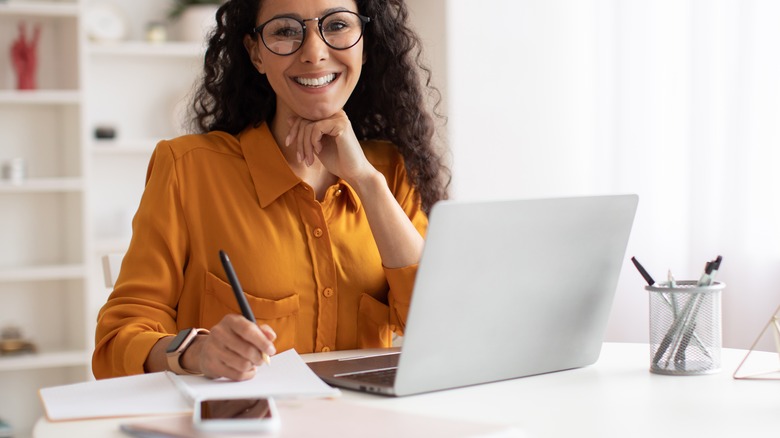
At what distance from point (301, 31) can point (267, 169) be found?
247 millimetres

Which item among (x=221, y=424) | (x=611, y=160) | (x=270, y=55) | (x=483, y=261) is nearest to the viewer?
(x=221, y=424)

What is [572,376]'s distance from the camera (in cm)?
133

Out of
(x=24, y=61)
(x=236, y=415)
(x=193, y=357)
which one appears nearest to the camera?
(x=236, y=415)

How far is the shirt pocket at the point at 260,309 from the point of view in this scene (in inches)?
66.0

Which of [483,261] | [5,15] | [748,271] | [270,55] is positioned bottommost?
[748,271]

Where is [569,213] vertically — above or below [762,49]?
below

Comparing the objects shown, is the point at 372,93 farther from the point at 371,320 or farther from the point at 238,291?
the point at 238,291

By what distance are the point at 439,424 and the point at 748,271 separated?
2.02 meters

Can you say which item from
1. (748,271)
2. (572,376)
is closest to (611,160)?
(748,271)

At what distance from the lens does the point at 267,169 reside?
1.76m

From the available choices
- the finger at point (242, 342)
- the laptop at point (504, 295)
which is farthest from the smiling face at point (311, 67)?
the finger at point (242, 342)

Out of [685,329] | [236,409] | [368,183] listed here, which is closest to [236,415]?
[236,409]

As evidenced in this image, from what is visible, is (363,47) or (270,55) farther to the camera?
(363,47)

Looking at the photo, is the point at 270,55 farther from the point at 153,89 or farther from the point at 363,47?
the point at 153,89
